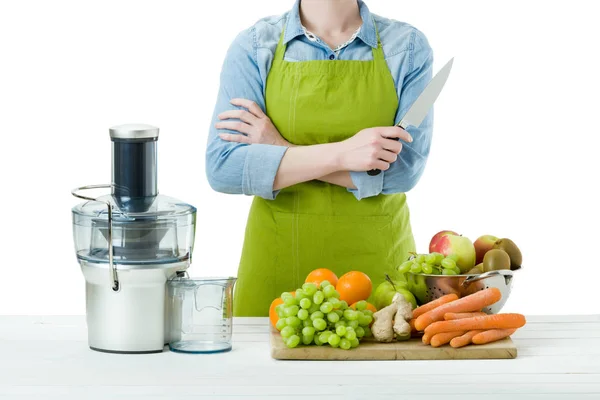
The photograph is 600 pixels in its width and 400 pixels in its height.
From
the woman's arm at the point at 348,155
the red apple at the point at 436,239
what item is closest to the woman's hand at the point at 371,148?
the woman's arm at the point at 348,155

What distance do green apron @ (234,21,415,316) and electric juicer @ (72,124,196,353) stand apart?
66 centimetres

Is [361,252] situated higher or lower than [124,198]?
lower

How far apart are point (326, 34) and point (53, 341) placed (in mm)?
1260

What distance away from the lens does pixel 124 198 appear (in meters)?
2.42

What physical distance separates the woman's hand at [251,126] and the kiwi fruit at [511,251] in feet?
2.42

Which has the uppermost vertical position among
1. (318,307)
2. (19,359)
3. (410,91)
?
(410,91)

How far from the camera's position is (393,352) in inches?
92.0

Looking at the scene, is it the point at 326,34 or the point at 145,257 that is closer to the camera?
the point at 145,257

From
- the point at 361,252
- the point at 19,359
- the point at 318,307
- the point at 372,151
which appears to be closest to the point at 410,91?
the point at 372,151

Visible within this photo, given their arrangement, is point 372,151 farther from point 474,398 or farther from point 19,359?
point 19,359

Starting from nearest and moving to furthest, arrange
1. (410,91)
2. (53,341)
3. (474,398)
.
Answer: (474,398) < (53,341) < (410,91)

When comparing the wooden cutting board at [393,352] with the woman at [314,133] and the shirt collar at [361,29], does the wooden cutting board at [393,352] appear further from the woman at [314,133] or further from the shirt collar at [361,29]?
the shirt collar at [361,29]

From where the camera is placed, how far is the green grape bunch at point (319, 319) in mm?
2316

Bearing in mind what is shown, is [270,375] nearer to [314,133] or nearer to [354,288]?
[354,288]
